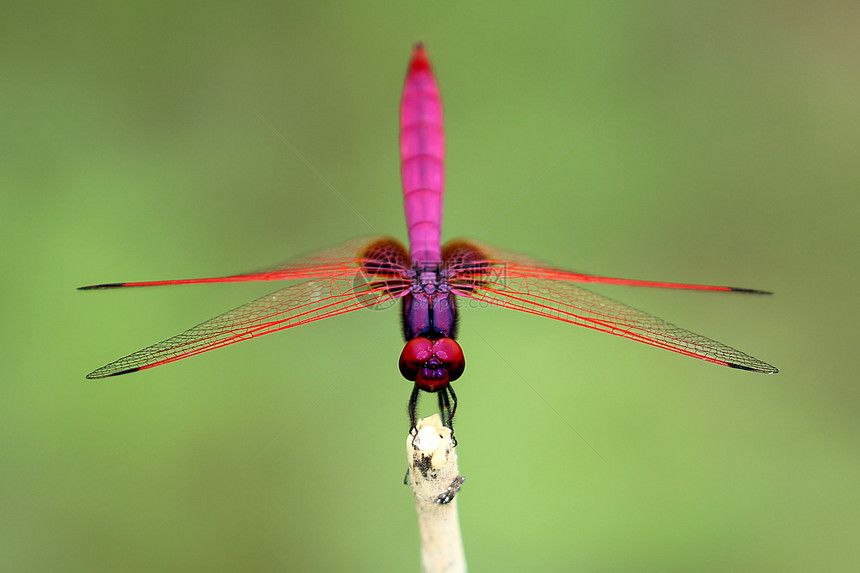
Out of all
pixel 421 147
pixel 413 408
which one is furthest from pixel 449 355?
pixel 421 147

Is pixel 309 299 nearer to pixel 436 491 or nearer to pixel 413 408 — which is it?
pixel 413 408

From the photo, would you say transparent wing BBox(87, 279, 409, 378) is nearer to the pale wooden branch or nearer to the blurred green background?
the pale wooden branch

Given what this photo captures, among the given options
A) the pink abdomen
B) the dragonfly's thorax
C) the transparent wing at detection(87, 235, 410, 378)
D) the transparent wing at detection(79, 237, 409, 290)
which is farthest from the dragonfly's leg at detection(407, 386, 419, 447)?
the pink abdomen

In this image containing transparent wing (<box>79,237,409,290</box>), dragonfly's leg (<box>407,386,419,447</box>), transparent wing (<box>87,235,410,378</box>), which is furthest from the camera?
transparent wing (<box>79,237,409,290</box>)

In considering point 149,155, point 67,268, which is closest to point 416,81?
point 149,155

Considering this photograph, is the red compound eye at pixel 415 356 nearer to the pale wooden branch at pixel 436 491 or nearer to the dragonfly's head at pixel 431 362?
the dragonfly's head at pixel 431 362
